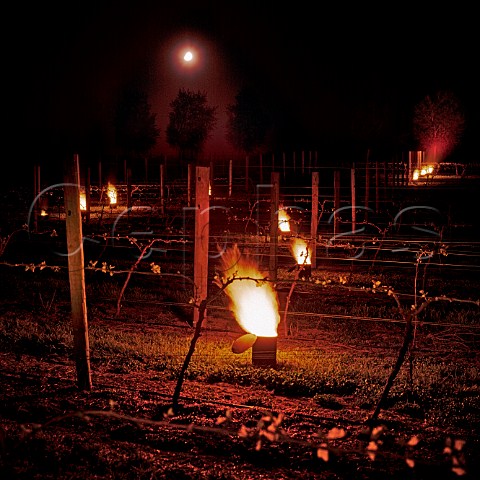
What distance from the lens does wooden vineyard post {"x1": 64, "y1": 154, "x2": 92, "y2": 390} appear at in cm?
535

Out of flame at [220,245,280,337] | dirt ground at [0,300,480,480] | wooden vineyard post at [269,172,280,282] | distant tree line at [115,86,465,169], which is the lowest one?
dirt ground at [0,300,480,480]

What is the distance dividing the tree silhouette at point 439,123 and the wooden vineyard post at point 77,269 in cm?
5652

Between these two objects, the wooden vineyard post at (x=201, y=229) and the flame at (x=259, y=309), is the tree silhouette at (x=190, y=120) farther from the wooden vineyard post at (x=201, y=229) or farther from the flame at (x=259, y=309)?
the flame at (x=259, y=309)

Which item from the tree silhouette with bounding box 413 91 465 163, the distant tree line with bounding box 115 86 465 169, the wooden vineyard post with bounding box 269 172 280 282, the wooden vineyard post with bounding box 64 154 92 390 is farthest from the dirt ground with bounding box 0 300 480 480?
the tree silhouette with bounding box 413 91 465 163

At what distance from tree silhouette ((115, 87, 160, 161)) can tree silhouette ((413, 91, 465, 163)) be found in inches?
997

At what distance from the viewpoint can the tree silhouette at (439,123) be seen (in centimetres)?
5897

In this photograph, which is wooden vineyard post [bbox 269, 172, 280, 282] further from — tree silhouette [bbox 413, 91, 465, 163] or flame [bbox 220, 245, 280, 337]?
tree silhouette [bbox 413, 91, 465, 163]

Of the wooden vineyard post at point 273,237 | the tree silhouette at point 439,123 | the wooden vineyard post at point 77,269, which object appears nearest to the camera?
the wooden vineyard post at point 77,269

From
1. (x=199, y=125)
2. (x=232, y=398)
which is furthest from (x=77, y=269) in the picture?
(x=199, y=125)

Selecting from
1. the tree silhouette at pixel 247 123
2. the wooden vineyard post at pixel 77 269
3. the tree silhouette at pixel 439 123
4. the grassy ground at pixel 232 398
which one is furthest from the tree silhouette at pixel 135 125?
the wooden vineyard post at pixel 77 269

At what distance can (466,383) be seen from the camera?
19.4ft

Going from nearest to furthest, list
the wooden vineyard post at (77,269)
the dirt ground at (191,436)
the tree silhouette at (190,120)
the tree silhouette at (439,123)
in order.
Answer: the dirt ground at (191,436), the wooden vineyard post at (77,269), the tree silhouette at (190,120), the tree silhouette at (439,123)

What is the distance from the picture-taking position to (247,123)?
158 feet

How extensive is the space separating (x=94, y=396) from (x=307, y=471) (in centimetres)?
206
